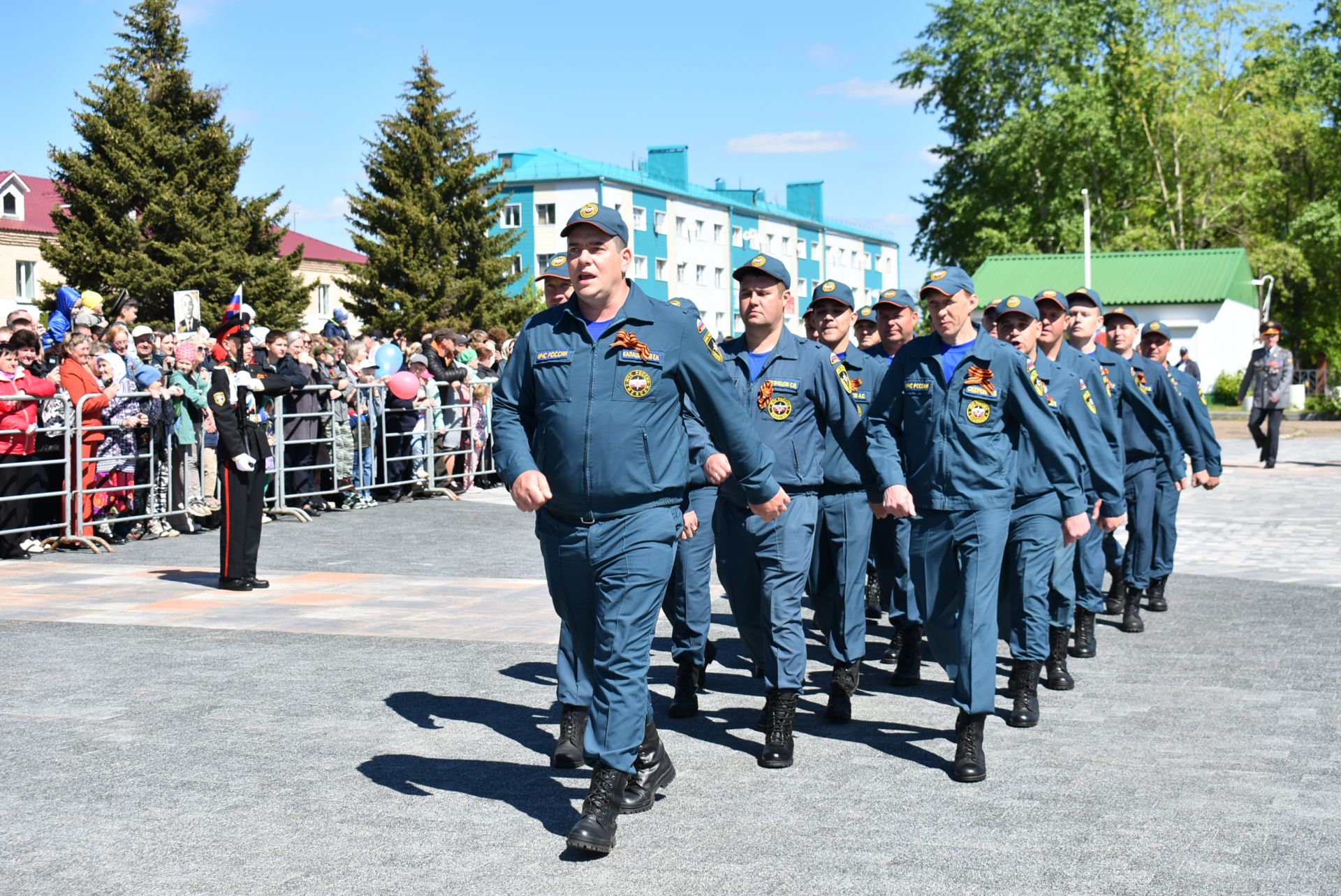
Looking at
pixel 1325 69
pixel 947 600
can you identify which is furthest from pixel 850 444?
pixel 1325 69

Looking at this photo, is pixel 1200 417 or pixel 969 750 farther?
pixel 1200 417

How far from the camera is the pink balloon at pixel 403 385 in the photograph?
18.4m

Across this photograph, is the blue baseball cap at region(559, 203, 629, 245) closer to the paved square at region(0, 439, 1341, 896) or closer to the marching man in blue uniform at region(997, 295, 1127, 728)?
the paved square at region(0, 439, 1341, 896)

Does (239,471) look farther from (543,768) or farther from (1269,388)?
(1269,388)

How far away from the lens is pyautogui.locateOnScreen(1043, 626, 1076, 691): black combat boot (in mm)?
7938

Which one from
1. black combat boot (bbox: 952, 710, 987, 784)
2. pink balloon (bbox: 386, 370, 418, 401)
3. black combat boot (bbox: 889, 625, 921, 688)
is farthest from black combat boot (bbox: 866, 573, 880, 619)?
pink balloon (bbox: 386, 370, 418, 401)

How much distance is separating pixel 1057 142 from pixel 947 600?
55595 mm

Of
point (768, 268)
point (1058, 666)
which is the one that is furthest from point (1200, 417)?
point (768, 268)

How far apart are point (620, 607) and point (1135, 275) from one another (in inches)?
2336

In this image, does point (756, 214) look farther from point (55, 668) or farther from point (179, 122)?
point (55, 668)

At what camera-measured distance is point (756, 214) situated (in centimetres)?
9475

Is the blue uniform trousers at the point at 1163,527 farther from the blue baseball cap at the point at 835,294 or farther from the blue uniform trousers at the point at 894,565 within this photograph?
the blue baseball cap at the point at 835,294

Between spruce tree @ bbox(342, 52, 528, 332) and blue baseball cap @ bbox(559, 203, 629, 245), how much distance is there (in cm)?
4991

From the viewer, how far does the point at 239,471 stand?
36.9 ft
